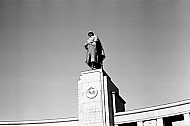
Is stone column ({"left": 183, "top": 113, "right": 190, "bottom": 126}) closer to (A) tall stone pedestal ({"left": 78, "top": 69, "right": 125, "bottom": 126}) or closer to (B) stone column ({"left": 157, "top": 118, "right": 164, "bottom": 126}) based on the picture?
(B) stone column ({"left": 157, "top": 118, "right": 164, "bottom": 126})

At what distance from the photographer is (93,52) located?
2359 cm

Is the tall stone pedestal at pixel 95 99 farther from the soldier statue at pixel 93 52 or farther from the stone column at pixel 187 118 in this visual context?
the stone column at pixel 187 118

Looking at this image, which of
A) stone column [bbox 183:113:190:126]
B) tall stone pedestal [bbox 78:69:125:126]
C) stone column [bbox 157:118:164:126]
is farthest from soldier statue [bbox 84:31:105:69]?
stone column [bbox 183:113:190:126]

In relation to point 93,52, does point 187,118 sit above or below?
below

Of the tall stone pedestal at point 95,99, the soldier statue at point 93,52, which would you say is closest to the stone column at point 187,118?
the tall stone pedestal at point 95,99

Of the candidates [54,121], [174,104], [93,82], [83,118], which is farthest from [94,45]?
[54,121]

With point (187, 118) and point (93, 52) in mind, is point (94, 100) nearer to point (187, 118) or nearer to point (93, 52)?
point (93, 52)

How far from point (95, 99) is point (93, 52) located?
319 centimetres

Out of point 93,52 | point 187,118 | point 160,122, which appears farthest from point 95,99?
point 187,118

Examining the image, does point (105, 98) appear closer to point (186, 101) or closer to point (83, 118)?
point (83, 118)

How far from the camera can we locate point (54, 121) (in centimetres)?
3191

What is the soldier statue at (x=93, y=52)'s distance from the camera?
2355 centimetres

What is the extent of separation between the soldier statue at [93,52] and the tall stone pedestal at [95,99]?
2.03 feet

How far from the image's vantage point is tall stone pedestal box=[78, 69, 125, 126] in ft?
72.2
